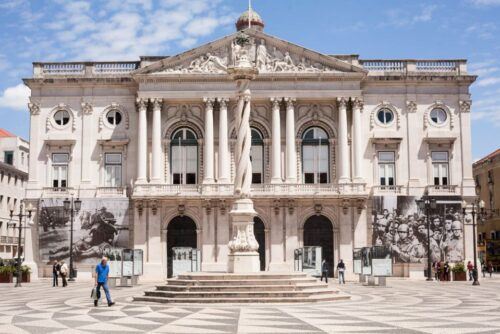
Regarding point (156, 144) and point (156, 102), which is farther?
point (156, 102)

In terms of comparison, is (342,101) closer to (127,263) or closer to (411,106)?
(411,106)

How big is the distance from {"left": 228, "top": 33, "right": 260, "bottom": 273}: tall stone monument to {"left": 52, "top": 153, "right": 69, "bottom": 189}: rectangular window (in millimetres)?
27712

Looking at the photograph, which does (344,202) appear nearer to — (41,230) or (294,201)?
(294,201)

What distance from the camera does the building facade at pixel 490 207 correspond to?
74.2 meters

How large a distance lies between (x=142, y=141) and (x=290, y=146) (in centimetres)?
1095

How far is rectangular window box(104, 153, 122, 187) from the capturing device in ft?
181

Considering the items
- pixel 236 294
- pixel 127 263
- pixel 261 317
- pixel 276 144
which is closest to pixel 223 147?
pixel 276 144

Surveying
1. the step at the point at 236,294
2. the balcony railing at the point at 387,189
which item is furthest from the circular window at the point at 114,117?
the step at the point at 236,294

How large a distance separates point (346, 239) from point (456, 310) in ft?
94.3

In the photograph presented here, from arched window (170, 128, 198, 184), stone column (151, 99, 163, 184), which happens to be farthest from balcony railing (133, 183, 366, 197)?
arched window (170, 128, 198, 184)

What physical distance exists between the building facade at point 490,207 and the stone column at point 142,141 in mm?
35876

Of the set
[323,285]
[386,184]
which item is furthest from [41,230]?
[323,285]

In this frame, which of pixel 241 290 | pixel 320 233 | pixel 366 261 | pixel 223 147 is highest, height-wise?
pixel 223 147

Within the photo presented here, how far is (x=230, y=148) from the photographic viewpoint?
54.6 meters
